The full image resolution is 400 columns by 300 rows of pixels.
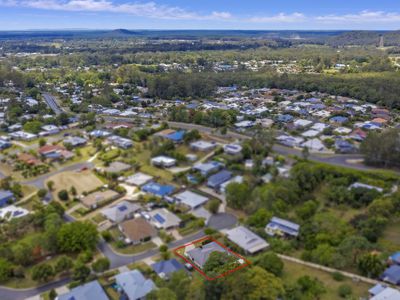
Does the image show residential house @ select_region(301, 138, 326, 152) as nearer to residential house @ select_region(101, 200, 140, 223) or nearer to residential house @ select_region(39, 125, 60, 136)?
residential house @ select_region(101, 200, 140, 223)

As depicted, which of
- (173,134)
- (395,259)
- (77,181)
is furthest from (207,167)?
(395,259)

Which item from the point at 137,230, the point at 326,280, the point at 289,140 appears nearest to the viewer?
the point at 326,280

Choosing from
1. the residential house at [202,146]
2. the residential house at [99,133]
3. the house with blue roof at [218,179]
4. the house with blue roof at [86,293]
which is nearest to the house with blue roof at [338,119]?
the residential house at [202,146]

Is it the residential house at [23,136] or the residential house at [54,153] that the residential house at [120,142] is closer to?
the residential house at [54,153]

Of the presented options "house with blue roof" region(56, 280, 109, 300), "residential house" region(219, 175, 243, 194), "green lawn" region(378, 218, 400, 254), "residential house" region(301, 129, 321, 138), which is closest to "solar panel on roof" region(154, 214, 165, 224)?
"residential house" region(219, 175, 243, 194)

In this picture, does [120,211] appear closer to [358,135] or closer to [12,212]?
[12,212]

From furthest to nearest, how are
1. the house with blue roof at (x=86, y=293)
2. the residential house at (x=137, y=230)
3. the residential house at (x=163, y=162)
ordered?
the residential house at (x=163, y=162) → the residential house at (x=137, y=230) → the house with blue roof at (x=86, y=293)

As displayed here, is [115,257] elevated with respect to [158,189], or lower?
lower
